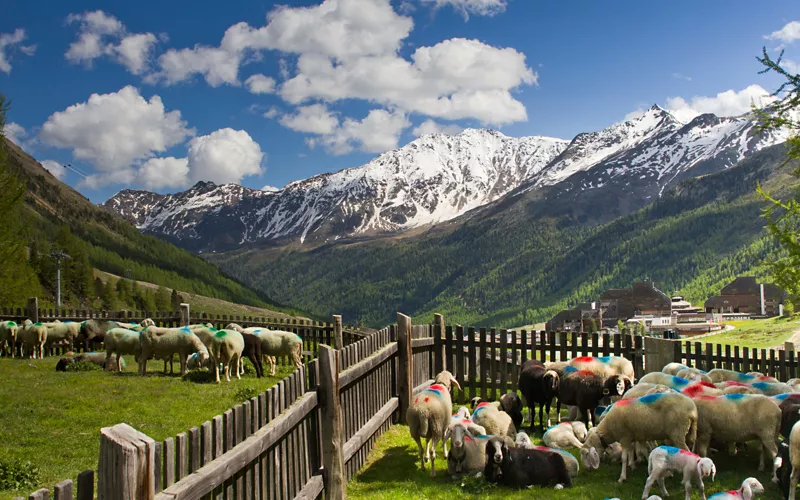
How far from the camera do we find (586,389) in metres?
12.8

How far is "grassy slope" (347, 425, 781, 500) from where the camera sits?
933cm

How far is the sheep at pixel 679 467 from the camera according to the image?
27.9ft

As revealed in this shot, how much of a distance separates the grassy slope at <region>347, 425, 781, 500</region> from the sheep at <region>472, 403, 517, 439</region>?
1076 millimetres

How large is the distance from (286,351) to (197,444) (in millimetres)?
16647

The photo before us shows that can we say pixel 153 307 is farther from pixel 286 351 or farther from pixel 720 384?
pixel 720 384

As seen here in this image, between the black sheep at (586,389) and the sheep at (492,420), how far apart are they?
1.52 m

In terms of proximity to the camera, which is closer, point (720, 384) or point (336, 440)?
point (336, 440)

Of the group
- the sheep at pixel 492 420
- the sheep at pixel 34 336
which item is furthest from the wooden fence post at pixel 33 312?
the sheep at pixel 492 420

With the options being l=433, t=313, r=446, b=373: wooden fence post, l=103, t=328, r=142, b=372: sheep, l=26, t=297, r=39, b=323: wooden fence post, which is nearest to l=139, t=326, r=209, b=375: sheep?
l=103, t=328, r=142, b=372: sheep

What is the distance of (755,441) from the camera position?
36.9 ft

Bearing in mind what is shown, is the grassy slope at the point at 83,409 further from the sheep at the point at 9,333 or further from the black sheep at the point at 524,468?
the black sheep at the point at 524,468

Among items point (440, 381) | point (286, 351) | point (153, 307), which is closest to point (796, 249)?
point (440, 381)

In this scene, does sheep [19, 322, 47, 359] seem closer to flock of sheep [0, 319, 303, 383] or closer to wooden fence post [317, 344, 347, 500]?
flock of sheep [0, 319, 303, 383]

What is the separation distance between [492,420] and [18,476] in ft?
25.8
